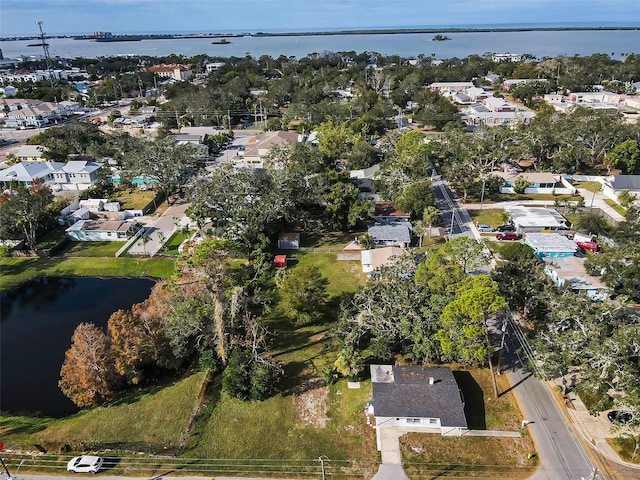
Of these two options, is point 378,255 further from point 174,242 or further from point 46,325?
point 46,325

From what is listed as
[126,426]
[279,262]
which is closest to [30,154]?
[279,262]

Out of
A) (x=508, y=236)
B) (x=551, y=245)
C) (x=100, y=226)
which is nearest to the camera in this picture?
(x=551, y=245)

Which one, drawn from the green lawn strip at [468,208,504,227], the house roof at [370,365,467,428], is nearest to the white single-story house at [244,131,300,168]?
the green lawn strip at [468,208,504,227]

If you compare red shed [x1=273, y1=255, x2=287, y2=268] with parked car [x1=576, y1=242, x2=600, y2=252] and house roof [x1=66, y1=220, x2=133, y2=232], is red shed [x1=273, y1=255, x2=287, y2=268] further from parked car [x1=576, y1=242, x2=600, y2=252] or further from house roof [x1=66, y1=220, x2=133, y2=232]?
parked car [x1=576, y1=242, x2=600, y2=252]

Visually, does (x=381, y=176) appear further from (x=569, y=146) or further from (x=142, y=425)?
(x=142, y=425)

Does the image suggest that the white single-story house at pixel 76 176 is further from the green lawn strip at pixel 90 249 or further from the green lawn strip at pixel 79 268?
the green lawn strip at pixel 79 268

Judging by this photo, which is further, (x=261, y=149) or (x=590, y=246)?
(x=261, y=149)

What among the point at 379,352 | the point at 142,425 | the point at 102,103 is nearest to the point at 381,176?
the point at 379,352

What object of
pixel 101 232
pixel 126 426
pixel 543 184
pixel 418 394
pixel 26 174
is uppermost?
pixel 543 184
